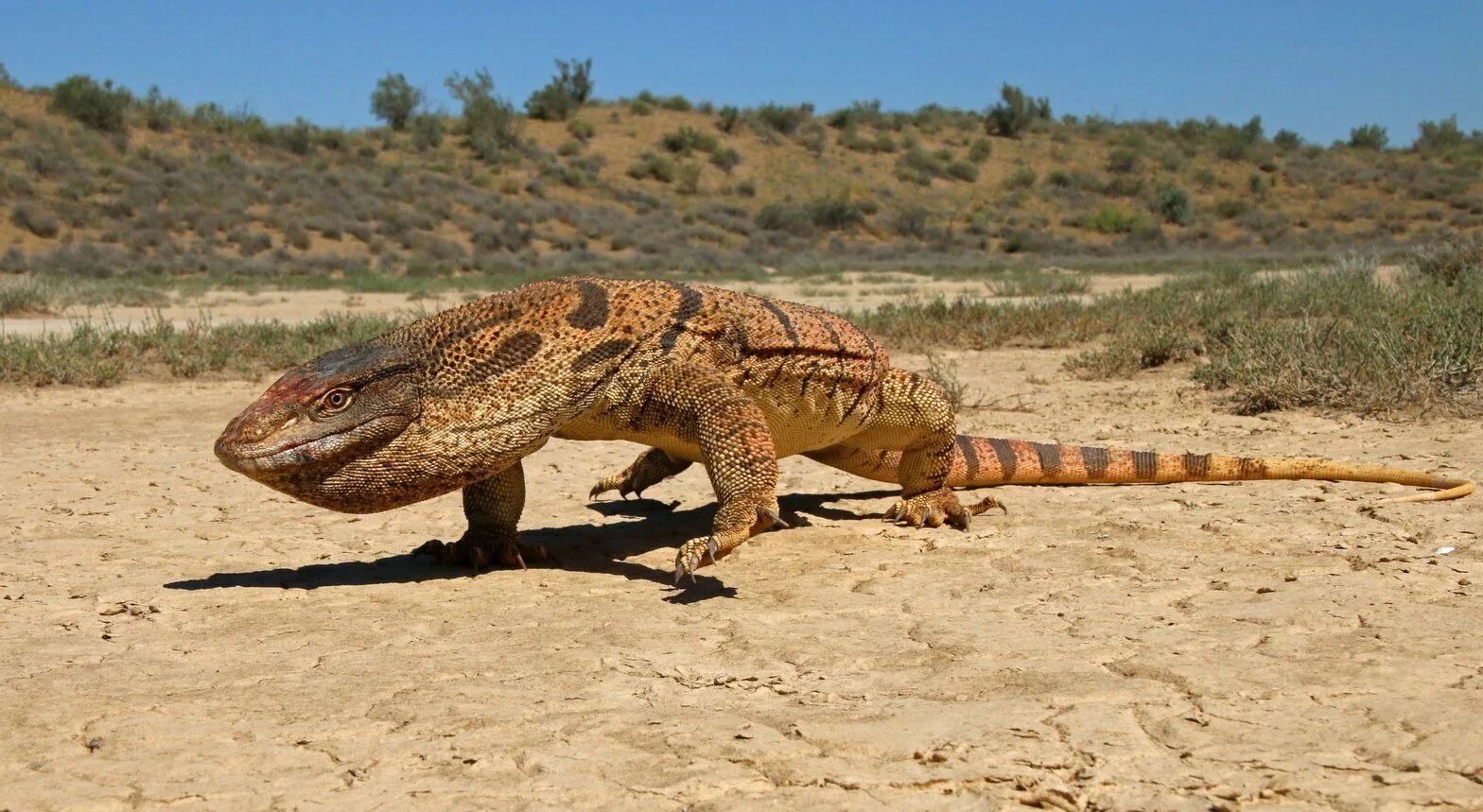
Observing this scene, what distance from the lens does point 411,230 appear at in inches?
1421

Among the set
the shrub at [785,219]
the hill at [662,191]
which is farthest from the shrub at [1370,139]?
the shrub at [785,219]

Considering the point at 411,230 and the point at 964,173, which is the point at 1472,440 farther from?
the point at 964,173

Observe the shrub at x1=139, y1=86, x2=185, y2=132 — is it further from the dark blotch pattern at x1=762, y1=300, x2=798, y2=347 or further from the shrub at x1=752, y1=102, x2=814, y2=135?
the dark blotch pattern at x1=762, y1=300, x2=798, y2=347

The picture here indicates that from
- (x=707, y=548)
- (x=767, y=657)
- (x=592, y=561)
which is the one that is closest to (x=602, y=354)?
(x=707, y=548)

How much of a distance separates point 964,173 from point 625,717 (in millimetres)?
52125

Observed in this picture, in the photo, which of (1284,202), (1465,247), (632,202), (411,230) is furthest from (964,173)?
(1465,247)

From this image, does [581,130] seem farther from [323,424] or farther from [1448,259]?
[323,424]

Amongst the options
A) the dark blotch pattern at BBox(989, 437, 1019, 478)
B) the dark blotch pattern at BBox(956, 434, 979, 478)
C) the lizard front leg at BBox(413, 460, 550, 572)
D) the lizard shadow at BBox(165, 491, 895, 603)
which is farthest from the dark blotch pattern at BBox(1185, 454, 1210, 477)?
the lizard front leg at BBox(413, 460, 550, 572)

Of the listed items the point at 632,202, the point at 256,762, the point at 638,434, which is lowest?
the point at 256,762

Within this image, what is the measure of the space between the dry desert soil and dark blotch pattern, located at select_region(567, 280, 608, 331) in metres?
0.99

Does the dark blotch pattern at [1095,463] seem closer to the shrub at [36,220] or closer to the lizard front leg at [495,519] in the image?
the lizard front leg at [495,519]

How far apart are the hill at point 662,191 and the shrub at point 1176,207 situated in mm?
222

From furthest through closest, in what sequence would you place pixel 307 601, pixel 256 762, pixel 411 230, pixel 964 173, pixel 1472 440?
pixel 964 173 < pixel 411 230 < pixel 1472 440 < pixel 307 601 < pixel 256 762

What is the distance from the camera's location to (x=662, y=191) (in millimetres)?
46969
